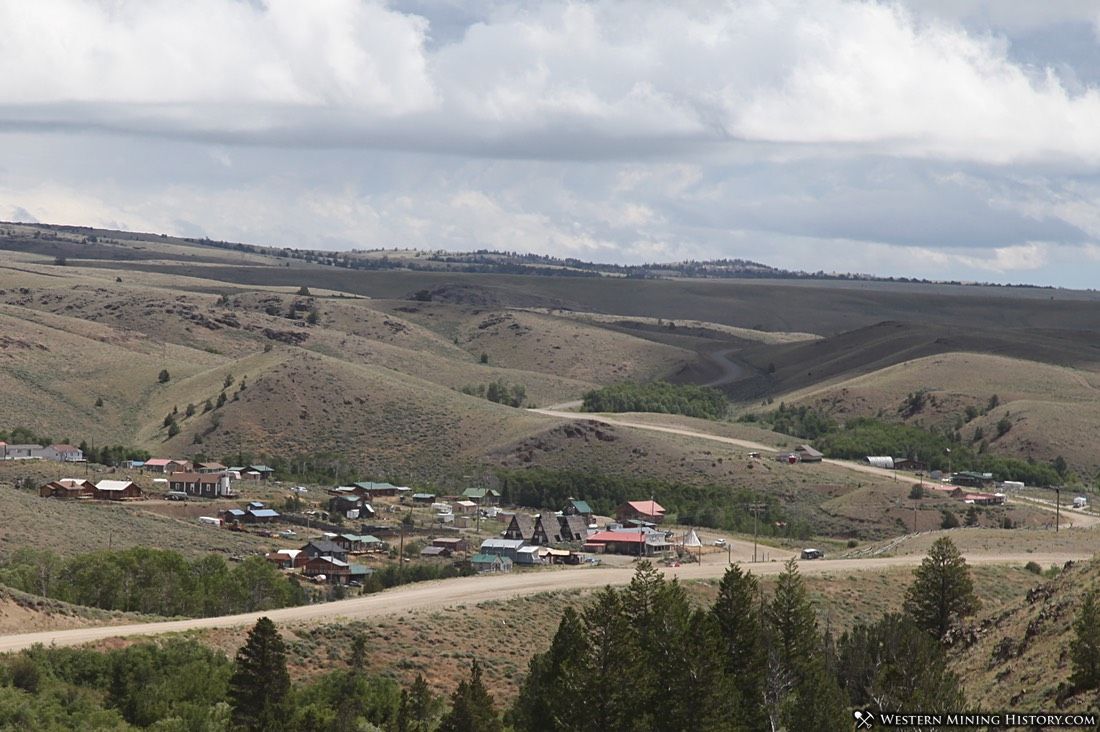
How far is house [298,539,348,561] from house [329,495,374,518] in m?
18.1

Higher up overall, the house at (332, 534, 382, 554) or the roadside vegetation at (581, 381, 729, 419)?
the roadside vegetation at (581, 381, 729, 419)

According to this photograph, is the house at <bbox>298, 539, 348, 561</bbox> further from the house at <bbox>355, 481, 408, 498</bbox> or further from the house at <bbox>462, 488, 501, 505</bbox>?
the house at <bbox>462, 488, 501, 505</bbox>

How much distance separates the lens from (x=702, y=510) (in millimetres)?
118750

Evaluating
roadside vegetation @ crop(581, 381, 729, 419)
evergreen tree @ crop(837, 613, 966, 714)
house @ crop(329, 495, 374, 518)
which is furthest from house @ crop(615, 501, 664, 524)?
evergreen tree @ crop(837, 613, 966, 714)

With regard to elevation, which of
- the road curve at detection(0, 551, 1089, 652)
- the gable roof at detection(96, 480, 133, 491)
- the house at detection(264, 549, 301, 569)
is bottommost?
the house at detection(264, 549, 301, 569)

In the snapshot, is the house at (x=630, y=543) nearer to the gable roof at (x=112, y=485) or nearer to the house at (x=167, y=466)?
the gable roof at (x=112, y=485)

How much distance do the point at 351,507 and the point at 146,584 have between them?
46896mm

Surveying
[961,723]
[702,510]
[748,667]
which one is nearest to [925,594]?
[748,667]

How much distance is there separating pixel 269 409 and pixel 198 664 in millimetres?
101376

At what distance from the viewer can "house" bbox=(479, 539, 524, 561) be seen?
95875 millimetres

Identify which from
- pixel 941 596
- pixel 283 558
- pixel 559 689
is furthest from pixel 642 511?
pixel 559 689

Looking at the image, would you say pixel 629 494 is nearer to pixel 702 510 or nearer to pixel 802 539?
pixel 702 510

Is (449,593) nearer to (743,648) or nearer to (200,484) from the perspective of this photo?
(743,648)

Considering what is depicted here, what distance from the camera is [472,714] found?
41531 mm
